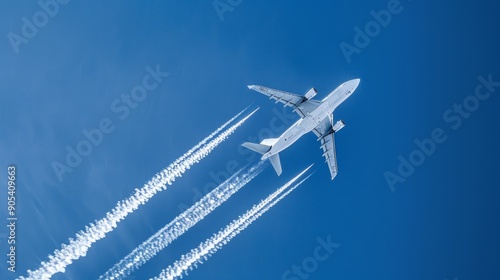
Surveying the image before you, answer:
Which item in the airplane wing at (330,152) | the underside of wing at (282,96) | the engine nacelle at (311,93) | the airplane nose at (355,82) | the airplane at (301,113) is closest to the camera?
the engine nacelle at (311,93)

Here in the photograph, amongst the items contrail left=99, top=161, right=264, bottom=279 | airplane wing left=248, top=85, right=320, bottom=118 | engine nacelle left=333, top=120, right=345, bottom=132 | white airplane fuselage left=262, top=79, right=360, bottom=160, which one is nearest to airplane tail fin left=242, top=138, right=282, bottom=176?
white airplane fuselage left=262, top=79, right=360, bottom=160

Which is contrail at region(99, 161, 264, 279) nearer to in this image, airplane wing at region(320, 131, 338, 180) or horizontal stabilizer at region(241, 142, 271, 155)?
horizontal stabilizer at region(241, 142, 271, 155)

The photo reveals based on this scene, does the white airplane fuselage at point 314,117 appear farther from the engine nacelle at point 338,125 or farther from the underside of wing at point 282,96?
the underside of wing at point 282,96

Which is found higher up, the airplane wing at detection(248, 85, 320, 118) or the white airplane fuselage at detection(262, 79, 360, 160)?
the airplane wing at detection(248, 85, 320, 118)

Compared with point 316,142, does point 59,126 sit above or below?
above

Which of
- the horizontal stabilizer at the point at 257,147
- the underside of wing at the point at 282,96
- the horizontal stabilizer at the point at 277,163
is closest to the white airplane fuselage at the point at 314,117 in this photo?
the horizontal stabilizer at the point at 257,147

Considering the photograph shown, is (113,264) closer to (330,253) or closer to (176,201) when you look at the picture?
→ (176,201)

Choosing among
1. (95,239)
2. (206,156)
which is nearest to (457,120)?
(206,156)
